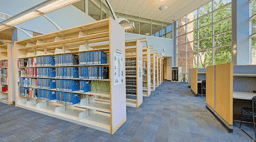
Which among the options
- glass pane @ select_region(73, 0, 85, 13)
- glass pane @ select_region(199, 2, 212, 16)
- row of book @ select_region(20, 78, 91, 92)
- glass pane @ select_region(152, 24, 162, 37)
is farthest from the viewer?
glass pane @ select_region(152, 24, 162, 37)

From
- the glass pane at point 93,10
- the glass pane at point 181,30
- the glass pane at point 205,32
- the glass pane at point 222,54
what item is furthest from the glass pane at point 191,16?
the glass pane at point 93,10

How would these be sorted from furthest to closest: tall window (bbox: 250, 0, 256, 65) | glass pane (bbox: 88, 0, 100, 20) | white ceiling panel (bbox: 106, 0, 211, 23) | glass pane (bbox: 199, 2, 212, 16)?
glass pane (bbox: 199, 2, 212, 16) < white ceiling panel (bbox: 106, 0, 211, 23) < glass pane (bbox: 88, 0, 100, 20) < tall window (bbox: 250, 0, 256, 65)

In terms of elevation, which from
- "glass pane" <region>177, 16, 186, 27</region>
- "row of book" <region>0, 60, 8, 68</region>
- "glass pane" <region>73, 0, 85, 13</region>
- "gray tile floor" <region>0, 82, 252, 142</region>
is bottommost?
"gray tile floor" <region>0, 82, 252, 142</region>

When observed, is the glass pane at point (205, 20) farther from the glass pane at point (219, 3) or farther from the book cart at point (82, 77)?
the book cart at point (82, 77)

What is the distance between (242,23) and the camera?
6.16 metres

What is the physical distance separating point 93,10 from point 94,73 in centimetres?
639

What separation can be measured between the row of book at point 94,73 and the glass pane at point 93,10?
19.4 feet

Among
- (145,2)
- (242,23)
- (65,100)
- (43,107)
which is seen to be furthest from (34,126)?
(242,23)

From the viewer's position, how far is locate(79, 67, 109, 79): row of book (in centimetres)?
251

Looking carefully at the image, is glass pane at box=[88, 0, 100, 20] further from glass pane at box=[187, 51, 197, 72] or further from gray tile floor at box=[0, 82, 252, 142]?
glass pane at box=[187, 51, 197, 72]

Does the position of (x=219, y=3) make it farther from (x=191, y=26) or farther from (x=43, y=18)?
(x=43, y=18)

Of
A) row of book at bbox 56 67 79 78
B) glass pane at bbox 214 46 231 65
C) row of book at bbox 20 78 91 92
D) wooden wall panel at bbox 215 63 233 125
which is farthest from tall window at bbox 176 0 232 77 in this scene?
row of book at bbox 56 67 79 78

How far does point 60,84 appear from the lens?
3057mm

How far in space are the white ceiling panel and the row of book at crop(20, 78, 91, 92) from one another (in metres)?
7.25
